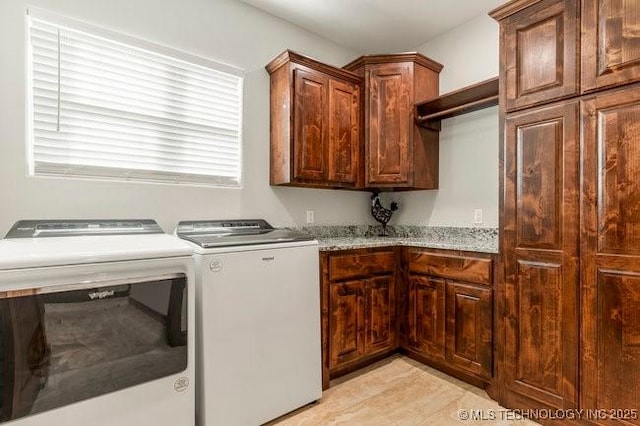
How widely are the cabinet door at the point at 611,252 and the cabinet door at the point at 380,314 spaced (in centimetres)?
122

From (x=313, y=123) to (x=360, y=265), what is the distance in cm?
115

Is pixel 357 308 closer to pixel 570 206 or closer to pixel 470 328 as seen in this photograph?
pixel 470 328

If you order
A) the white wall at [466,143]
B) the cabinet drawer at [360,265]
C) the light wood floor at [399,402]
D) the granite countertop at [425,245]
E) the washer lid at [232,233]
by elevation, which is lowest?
the light wood floor at [399,402]

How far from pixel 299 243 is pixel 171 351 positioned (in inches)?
34.7

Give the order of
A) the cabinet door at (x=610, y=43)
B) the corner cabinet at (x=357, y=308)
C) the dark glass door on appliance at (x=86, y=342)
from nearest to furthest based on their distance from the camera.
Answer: the dark glass door on appliance at (x=86, y=342), the cabinet door at (x=610, y=43), the corner cabinet at (x=357, y=308)

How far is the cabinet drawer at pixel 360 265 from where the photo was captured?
2275 mm

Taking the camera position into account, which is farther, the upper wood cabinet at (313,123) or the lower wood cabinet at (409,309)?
the upper wood cabinet at (313,123)

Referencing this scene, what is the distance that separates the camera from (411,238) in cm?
301

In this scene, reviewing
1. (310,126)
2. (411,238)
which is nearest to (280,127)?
(310,126)

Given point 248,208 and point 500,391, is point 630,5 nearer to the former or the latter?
point 500,391

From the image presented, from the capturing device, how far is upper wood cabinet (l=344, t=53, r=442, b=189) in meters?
2.77

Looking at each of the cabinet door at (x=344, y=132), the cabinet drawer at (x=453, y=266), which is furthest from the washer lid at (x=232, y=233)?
the cabinet drawer at (x=453, y=266)

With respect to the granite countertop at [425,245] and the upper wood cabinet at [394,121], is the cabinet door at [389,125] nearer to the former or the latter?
the upper wood cabinet at [394,121]

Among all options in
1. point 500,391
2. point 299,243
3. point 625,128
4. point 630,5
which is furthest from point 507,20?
point 500,391
